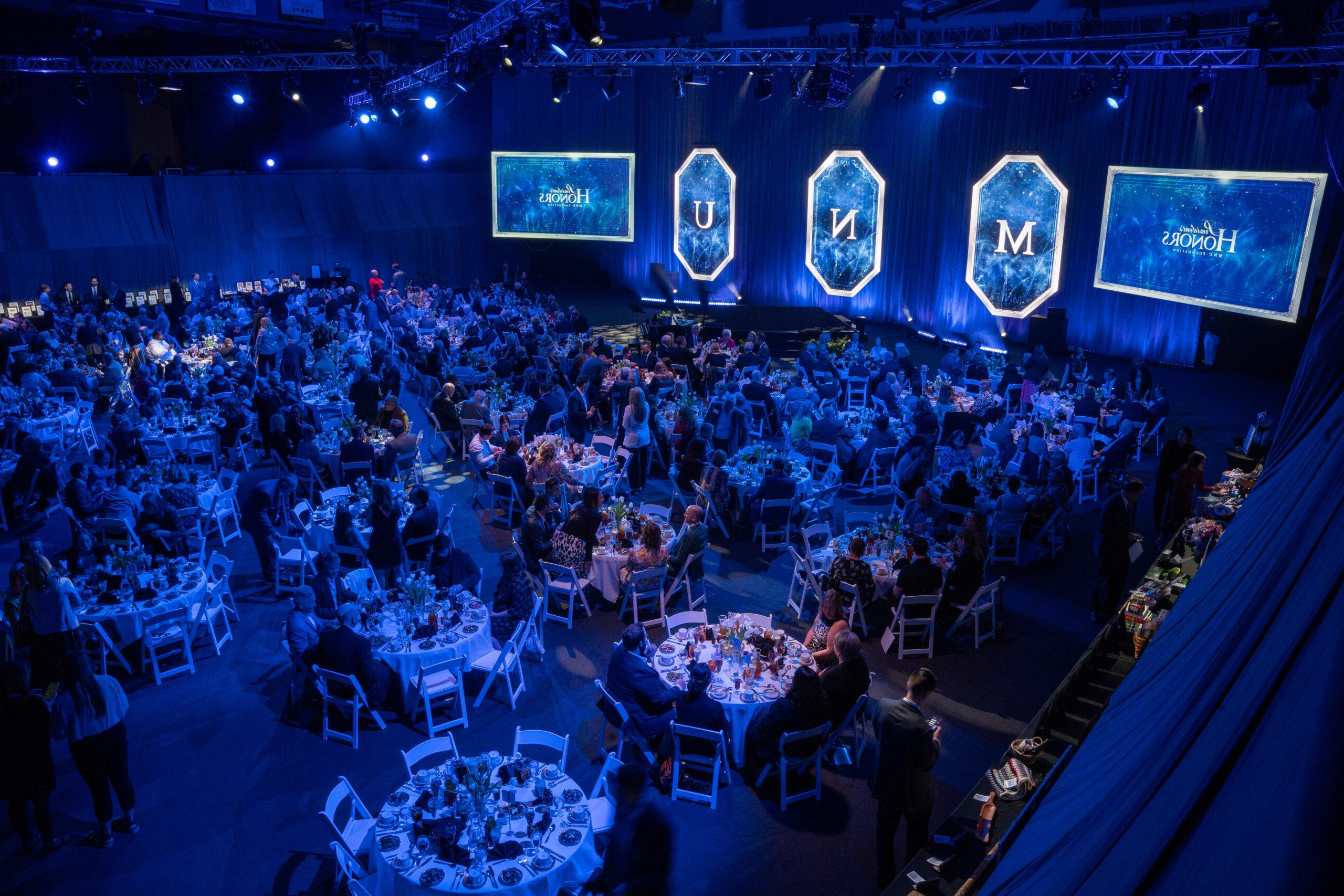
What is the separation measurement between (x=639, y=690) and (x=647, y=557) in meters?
2.35

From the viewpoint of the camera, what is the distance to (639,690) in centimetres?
635

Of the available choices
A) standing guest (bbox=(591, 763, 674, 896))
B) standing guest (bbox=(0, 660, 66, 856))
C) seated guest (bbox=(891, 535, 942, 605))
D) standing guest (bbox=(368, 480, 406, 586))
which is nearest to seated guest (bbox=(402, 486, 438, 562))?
standing guest (bbox=(368, 480, 406, 586))

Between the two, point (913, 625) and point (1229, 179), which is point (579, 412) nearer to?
point (913, 625)

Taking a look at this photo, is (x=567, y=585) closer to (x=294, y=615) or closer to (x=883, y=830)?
(x=294, y=615)

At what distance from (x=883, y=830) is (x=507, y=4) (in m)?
11.1

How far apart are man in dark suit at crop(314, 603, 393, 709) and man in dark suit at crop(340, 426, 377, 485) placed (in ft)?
12.8

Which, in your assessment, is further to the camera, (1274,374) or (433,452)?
(1274,374)

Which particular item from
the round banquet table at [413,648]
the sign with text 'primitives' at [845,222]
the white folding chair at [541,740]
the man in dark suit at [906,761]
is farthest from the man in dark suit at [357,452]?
the sign with text 'primitives' at [845,222]

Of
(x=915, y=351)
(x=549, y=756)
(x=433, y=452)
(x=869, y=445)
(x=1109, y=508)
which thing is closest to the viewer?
(x=549, y=756)

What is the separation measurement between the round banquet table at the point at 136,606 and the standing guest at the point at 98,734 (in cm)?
192

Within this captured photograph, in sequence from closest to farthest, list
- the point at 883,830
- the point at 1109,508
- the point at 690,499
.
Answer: the point at 883,830, the point at 1109,508, the point at 690,499

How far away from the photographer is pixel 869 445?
11703mm

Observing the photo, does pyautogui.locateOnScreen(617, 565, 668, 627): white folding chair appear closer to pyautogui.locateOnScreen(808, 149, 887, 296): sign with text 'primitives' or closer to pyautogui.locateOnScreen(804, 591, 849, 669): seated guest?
pyautogui.locateOnScreen(804, 591, 849, 669): seated guest

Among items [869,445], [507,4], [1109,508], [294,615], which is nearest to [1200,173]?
[869,445]
